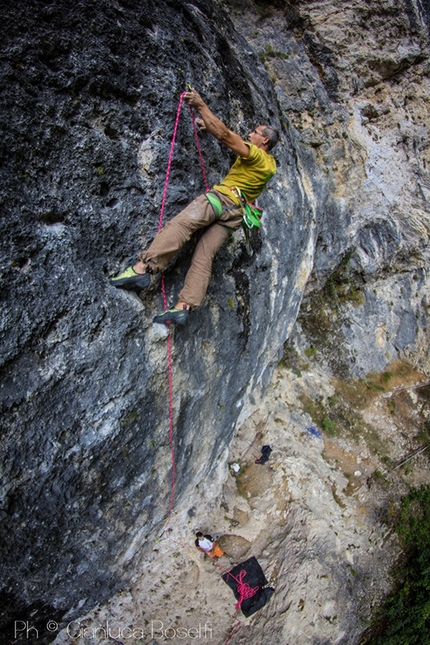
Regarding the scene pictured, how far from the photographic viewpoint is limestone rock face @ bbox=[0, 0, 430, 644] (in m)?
3.35

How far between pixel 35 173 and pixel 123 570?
16.0 ft

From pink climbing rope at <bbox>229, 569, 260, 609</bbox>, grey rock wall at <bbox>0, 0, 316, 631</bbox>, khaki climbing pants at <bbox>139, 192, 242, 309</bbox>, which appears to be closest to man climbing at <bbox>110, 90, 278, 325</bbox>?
khaki climbing pants at <bbox>139, 192, 242, 309</bbox>

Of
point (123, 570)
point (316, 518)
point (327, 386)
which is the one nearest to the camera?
point (123, 570)

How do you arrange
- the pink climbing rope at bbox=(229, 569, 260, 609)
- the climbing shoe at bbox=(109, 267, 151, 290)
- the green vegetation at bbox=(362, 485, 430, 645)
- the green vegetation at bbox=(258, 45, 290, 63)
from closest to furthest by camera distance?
the climbing shoe at bbox=(109, 267, 151, 290), the pink climbing rope at bbox=(229, 569, 260, 609), the green vegetation at bbox=(362, 485, 430, 645), the green vegetation at bbox=(258, 45, 290, 63)

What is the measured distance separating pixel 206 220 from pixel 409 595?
8080 mm

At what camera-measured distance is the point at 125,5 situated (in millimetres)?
3900

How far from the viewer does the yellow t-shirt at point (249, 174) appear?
4.23 m

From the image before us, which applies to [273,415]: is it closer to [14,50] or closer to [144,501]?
[144,501]

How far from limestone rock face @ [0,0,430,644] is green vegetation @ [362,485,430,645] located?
0.97m

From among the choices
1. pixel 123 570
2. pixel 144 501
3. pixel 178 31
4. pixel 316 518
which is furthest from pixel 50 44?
pixel 316 518

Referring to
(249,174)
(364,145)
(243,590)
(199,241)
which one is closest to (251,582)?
(243,590)

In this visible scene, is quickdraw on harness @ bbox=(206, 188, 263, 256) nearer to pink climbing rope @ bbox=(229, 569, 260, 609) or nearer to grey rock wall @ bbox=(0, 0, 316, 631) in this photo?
grey rock wall @ bbox=(0, 0, 316, 631)

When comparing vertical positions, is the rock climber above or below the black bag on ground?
above

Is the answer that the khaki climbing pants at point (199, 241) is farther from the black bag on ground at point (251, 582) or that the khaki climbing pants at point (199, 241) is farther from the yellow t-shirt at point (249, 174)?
the black bag on ground at point (251, 582)
